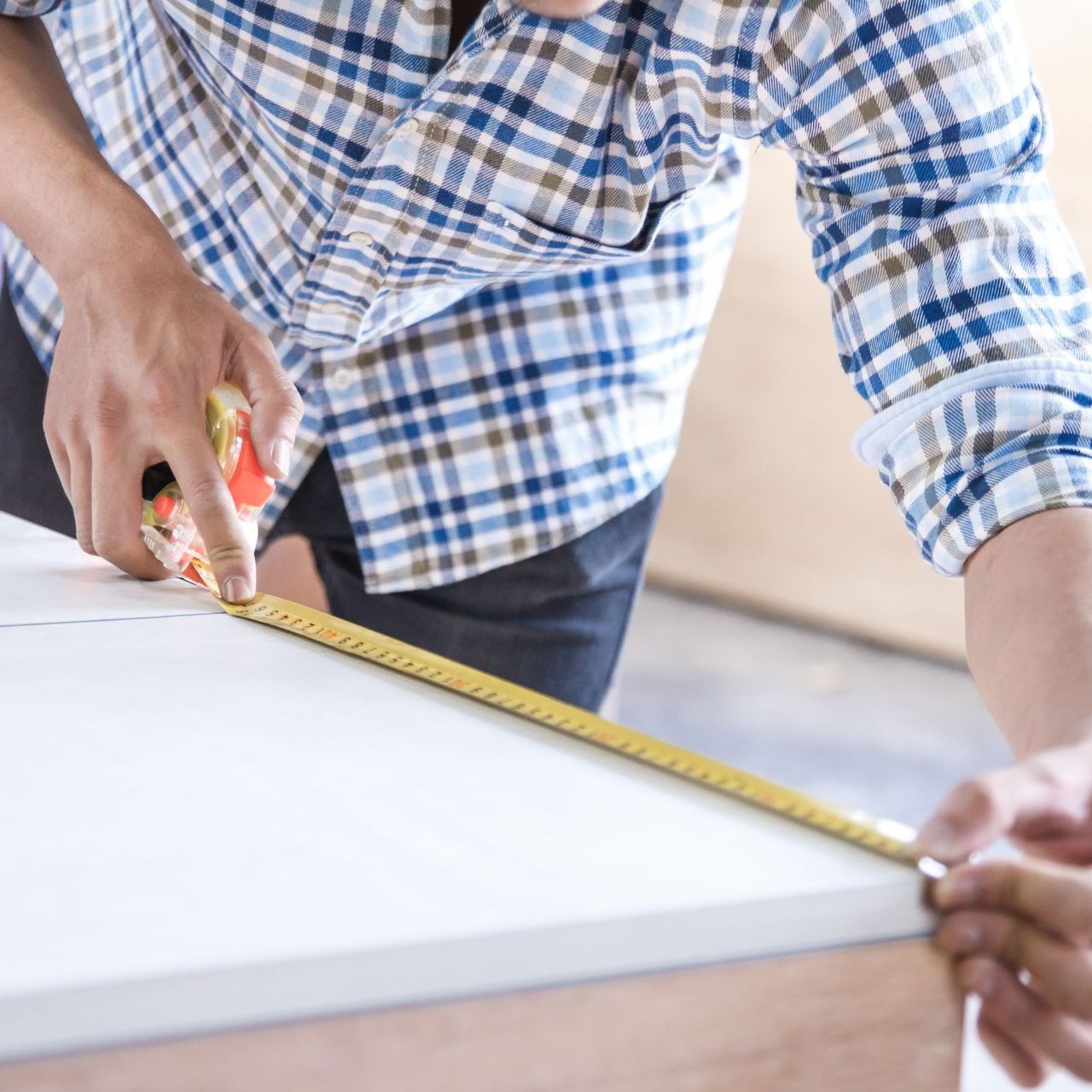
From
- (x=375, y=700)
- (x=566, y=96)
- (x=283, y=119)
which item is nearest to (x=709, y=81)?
(x=566, y=96)

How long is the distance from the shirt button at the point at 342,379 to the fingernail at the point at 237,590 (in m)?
0.33

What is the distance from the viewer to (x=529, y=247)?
3.09 ft

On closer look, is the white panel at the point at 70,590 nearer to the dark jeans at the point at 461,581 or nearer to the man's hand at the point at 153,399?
the man's hand at the point at 153,399

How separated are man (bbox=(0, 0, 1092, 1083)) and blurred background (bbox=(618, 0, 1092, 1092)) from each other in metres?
1.40

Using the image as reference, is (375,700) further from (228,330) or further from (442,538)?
(442,538)

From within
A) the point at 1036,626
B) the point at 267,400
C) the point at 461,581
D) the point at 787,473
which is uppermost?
the point at 267,400

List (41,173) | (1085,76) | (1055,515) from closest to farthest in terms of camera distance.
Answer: (1055,515), (41,173), (1085,76)

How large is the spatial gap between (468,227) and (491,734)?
482 millimetres

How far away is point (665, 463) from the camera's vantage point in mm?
1222

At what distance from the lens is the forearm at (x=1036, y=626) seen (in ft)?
2.00

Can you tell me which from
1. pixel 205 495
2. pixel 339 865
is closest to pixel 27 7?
pixel 205 495

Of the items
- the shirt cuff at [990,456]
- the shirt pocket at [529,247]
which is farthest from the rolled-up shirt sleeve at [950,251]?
the shirt pocket at [529,247]

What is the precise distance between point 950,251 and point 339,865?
547mm

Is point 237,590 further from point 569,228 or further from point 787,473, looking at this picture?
point 787,473
